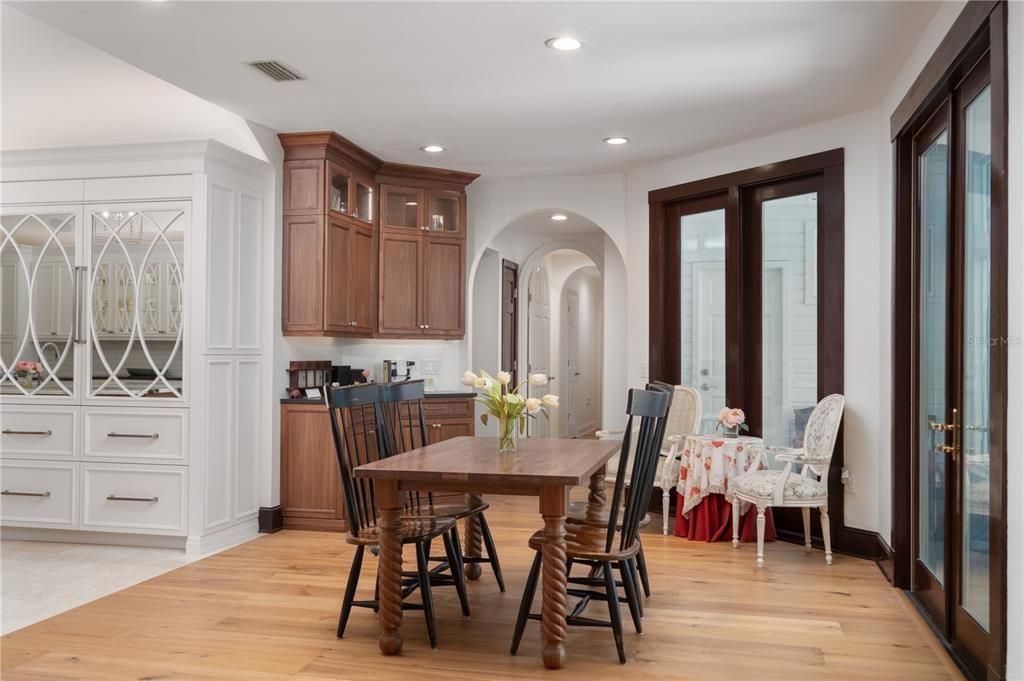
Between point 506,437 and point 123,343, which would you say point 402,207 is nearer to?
point 123,343

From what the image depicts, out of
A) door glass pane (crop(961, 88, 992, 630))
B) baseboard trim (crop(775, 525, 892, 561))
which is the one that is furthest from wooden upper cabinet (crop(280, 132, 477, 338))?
door glass pane (crop(961, 88, 992, 630))

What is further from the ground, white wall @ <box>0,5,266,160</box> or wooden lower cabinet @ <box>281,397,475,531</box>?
white wall @ <box>0,5,266,160</box>

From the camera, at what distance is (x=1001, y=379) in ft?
8.69

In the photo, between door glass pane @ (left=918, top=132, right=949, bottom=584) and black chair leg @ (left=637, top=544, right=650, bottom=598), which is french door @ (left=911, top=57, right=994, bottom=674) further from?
black chair leg @ (left=637, top=544, right=650, bottom=598)

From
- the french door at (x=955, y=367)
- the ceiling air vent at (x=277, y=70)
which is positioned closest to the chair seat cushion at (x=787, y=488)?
the french door at (x=955, y=367)

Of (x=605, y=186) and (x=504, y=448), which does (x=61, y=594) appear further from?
(x=605, y=186)

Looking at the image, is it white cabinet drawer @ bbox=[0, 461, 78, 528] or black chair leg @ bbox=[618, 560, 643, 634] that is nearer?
black chair leg @ bbox=[618, 560, 643, 634]

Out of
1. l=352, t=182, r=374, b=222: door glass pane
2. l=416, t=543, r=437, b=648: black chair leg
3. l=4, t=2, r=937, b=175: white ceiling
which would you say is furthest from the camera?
l=352, t=182, r=374, b=222: door glass pane

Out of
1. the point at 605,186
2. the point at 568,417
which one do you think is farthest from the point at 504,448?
the point at 568,417

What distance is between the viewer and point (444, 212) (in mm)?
6805

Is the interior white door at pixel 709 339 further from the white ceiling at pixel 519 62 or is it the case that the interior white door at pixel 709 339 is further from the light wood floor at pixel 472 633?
the light wood floor at pixel 472 633

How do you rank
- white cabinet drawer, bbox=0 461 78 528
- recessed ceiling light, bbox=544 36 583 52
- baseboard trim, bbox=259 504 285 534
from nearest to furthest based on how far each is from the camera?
1. recessed ceiling light, bbox=544 36 583 52
2. white cabinet drawer, bbox=0 461 78 528
3. baseboard trim, bbox=259 504 285 534

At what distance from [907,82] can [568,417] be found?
736 cm

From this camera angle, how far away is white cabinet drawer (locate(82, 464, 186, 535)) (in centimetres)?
496
